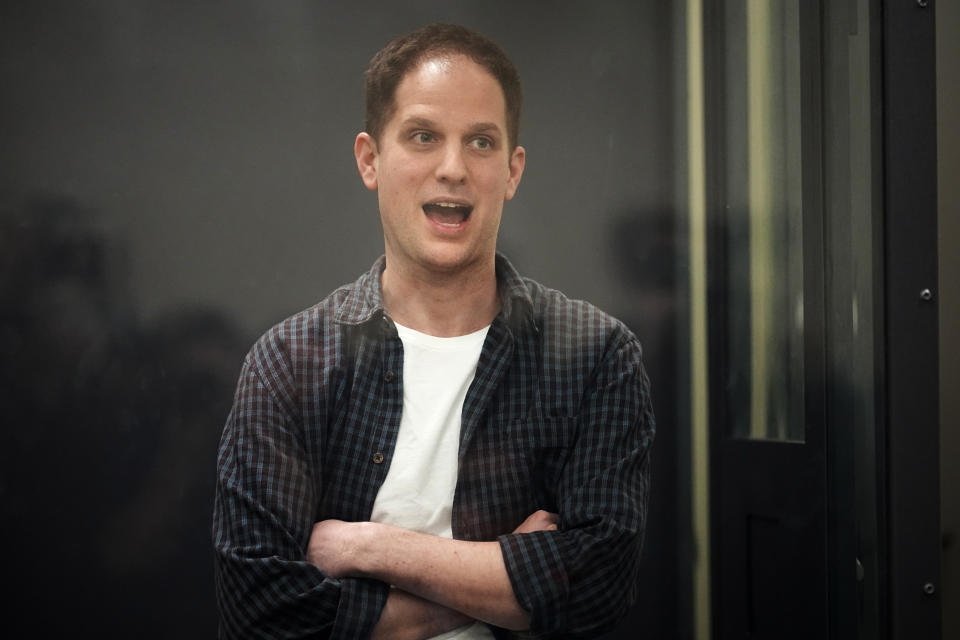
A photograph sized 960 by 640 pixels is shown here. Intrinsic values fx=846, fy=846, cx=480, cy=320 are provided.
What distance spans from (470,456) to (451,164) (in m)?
0.40

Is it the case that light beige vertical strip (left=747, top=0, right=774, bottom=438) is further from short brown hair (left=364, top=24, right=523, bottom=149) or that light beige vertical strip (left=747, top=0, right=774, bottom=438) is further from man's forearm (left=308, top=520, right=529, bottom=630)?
man's forearm (left=308, top=520, right=529, bottom=630)

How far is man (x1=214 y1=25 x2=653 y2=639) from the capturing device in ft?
3.65

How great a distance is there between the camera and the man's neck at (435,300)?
4.00 ft

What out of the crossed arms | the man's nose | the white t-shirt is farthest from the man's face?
the crossed arms

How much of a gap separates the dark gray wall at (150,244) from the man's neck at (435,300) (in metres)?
0.06

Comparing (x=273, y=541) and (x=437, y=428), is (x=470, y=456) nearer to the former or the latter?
(x=437, y=428)

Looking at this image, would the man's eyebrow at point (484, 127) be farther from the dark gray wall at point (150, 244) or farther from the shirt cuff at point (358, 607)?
the shirt cuff at point (358, 607)

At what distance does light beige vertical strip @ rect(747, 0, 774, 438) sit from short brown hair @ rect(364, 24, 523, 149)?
0.39 m

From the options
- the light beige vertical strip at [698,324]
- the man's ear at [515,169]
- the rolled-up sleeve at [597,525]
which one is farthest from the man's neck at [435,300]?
the light beige vertical strip at [698,324]

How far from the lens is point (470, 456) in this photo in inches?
46.3

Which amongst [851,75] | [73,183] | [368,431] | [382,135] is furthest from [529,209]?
[73,183]

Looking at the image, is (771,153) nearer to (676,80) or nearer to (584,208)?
(676,80)

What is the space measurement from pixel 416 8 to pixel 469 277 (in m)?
0.40

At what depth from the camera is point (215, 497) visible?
3.93 feet
